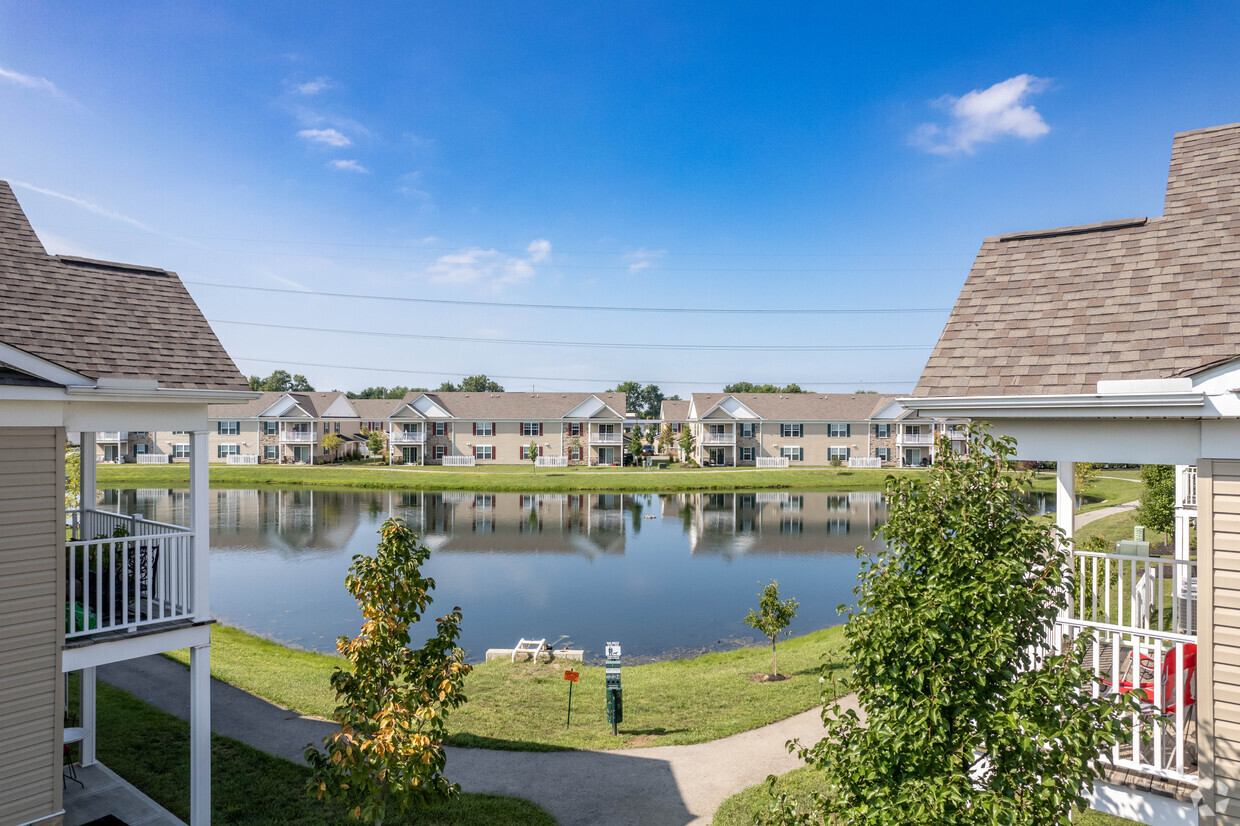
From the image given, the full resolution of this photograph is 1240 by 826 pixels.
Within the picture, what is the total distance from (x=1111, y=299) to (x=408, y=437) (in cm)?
6628

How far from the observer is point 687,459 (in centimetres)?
7162

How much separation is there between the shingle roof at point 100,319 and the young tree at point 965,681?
8.38 m

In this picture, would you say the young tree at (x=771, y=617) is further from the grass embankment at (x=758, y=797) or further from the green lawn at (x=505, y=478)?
the green lawn at (x=505, y=478)

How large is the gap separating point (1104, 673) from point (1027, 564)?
529cm

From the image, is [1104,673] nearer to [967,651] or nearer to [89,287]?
[967,651]

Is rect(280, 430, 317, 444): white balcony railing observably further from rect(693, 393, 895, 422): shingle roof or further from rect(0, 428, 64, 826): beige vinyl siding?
rect(0, 428, 64, 826): beige vinyl siding

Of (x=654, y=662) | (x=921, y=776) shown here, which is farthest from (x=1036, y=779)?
(x=654, y=662)

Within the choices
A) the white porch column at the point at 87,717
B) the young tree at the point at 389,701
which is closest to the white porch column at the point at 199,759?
the young tree at the point at 389,701

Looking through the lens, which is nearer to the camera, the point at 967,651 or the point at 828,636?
the point at 967,651

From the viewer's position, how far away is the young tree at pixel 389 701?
6.55m

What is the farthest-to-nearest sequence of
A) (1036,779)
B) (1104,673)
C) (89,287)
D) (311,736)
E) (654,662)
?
1. (654,662)
2. (311,736)
3. (89,287)
4. (1104,673)
5. (1036,779)

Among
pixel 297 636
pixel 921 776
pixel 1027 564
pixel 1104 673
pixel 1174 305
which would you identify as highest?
pixel 1174 305

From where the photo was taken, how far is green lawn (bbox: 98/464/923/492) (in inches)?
2084

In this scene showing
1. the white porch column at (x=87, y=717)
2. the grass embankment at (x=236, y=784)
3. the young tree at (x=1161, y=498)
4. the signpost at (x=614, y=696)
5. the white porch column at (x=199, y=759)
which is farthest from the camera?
the young tree at (x=1161, y=498)
